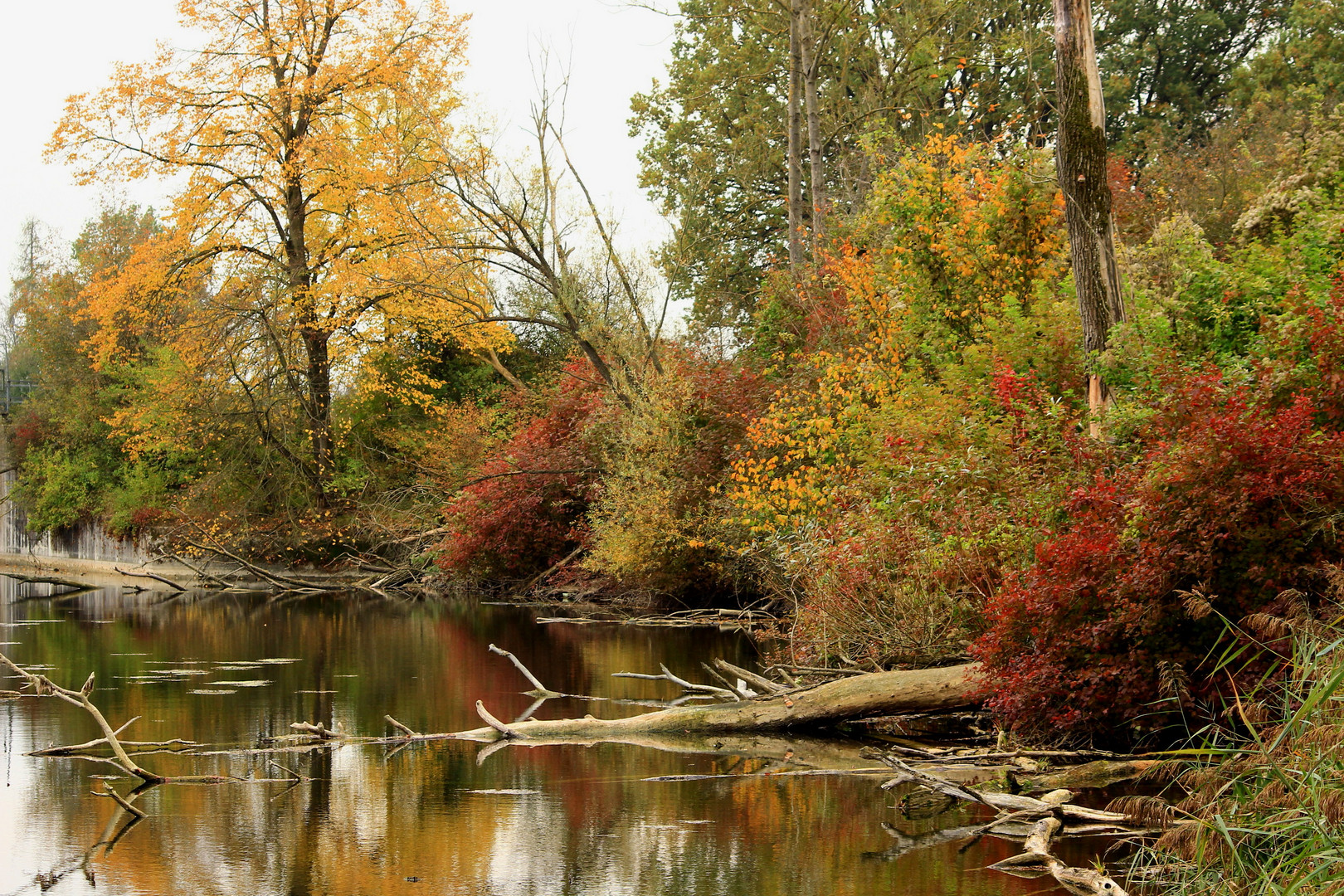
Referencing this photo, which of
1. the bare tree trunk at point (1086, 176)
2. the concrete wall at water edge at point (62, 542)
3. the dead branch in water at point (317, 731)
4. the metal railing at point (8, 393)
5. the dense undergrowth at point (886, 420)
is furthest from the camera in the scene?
the metal railing at point (8, 393)

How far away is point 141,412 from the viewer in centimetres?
3086

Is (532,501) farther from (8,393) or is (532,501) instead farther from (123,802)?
(8,393)

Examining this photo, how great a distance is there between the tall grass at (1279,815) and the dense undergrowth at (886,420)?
177 cm

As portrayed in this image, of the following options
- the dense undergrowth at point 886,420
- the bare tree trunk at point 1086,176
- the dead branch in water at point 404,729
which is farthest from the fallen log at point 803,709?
the bare tree trunk at point 1086,176

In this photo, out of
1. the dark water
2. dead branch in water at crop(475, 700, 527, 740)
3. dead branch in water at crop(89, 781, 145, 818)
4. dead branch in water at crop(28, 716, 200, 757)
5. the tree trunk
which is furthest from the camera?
the tree trunk

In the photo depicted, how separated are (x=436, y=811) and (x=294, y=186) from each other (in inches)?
992

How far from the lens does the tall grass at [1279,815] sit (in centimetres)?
470

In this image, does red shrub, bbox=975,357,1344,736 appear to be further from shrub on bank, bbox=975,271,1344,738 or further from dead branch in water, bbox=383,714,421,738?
dead branch in water, bbox=383,714,421,738

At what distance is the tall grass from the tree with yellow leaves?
2426cm

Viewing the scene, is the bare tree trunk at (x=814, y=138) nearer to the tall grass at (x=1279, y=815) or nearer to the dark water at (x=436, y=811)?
the dark water at (x=436, y=811)

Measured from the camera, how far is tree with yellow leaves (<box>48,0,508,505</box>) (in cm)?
2922

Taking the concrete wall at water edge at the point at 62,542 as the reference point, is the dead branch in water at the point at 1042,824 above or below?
below

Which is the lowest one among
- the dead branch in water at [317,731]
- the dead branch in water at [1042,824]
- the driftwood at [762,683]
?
the dead branch in water at [1042,824]

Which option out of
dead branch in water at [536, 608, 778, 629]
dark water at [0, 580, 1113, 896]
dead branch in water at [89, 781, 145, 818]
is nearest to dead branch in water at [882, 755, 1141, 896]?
dark water at [0, 580, 1113, 896]
